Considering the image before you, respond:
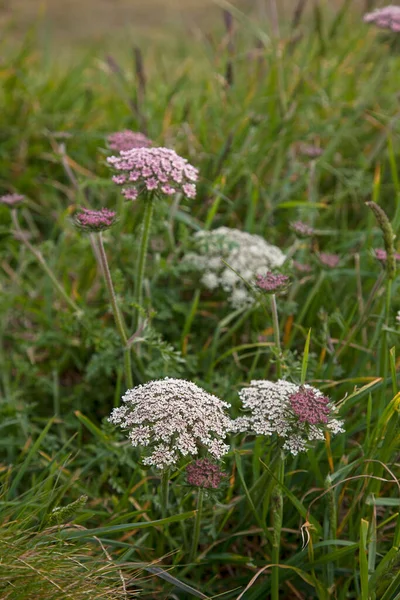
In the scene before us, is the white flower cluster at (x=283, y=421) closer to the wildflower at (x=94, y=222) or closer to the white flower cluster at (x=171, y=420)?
the white flower cluster at (x=171, y=420)

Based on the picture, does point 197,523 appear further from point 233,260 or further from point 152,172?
point 233,260

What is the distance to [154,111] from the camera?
356 cm

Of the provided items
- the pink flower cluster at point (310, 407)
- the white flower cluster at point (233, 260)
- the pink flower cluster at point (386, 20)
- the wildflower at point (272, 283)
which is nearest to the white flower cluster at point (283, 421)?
the pink flower cluster at point (310, 407)

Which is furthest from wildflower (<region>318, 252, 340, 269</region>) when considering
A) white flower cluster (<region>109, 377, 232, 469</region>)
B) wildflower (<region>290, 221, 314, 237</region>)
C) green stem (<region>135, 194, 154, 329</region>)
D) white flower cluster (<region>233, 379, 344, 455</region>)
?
white flower cluster (<region>109, 377, 232, 469</region>)

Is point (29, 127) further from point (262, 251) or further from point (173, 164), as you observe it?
point (173, 164)

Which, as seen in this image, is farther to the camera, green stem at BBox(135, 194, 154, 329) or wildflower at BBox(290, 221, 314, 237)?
wildflower at BBox(290, 221, 314, 237)

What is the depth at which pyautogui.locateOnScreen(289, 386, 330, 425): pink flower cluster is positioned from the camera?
4.89ft

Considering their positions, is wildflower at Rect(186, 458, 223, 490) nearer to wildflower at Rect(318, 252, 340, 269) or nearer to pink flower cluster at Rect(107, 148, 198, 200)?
pink flower cluster at Rect(107, 148, 198, 200)

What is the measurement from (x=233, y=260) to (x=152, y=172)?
76 centimetres

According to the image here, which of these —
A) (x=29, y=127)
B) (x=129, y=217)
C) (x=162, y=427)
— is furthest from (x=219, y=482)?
(x=29, y=127)

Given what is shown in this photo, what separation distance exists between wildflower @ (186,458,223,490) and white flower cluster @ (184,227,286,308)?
92 cm

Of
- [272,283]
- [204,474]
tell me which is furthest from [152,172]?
[204,474]

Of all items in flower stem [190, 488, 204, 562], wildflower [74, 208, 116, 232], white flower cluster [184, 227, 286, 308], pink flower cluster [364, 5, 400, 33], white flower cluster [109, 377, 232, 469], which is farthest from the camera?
pink flower cluster [364, 5, 400, 33]

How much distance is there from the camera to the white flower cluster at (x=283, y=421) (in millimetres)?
1519
